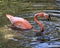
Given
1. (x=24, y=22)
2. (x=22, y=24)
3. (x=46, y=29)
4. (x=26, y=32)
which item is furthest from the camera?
(x=22, y=24)

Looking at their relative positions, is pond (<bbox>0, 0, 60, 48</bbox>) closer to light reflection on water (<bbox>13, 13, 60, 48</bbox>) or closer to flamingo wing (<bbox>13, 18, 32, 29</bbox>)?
light reflection on water (<bbox>13, 13, 60, 48</bbox>)

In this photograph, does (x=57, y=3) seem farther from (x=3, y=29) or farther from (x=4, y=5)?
(x=3, y=29)

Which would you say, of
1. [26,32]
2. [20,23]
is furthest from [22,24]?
[26,32]

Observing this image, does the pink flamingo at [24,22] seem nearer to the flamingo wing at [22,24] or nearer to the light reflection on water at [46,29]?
the flamingo wing at [22,24]

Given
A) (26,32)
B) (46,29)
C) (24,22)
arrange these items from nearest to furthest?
(26,32) → (46,29) → (24,22)

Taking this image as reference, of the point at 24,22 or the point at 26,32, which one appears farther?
the point at 24,22

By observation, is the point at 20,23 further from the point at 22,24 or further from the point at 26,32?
the point at 26,32

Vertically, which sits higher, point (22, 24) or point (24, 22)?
point (24, 22)

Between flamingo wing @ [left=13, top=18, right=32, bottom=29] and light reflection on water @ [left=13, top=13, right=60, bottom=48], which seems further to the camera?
flamingo wing @ [left=13, top=18, right=32, bottom=29]

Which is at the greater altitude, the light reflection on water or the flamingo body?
the flamingo body

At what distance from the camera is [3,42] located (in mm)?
8781

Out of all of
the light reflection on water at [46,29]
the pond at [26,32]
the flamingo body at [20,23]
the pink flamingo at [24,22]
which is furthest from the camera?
the flamingo body at [20,23]

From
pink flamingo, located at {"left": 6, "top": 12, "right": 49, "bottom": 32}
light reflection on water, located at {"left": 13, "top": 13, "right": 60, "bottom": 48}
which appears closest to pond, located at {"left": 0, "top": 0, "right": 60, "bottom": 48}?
light reflection on water, located at {"left": 13, "top": 13, "right": 60, "bottom": 48}

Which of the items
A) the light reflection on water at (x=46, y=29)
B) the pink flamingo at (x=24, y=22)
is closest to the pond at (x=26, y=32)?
the light reflection on water at (x=46, y=29)
